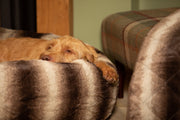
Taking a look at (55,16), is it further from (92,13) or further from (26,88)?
(26,88)

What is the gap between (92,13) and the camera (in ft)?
10.3

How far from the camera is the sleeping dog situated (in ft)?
6.56

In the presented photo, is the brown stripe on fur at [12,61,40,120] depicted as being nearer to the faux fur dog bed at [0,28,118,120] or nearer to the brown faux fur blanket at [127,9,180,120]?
the faux fur dog bed at [0,28,118,120]

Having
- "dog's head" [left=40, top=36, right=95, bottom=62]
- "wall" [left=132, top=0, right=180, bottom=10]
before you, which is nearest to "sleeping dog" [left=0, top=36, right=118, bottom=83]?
"dog's head" [left=40, top=36, right=95, bottom=62]

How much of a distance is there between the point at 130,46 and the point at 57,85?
782 mm

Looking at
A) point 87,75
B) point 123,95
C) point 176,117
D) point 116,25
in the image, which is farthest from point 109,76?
point 123,95

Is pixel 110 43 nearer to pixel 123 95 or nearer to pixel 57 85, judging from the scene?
pixel 123 95

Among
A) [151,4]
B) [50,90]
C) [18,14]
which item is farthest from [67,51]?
[151,4]

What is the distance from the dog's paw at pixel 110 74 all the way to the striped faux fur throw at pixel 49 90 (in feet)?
0.14

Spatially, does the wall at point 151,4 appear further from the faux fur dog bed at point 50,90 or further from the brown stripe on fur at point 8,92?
the brown stripe on fur at point 8,92

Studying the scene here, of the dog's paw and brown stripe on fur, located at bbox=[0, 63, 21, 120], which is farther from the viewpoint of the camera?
the dog's paw

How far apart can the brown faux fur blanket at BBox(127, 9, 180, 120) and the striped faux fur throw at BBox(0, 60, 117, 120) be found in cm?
36

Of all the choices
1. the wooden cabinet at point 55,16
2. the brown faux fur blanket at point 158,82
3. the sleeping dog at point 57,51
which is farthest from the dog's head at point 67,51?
the wooden cabinet at point 55,16

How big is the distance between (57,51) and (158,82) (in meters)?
0.99
